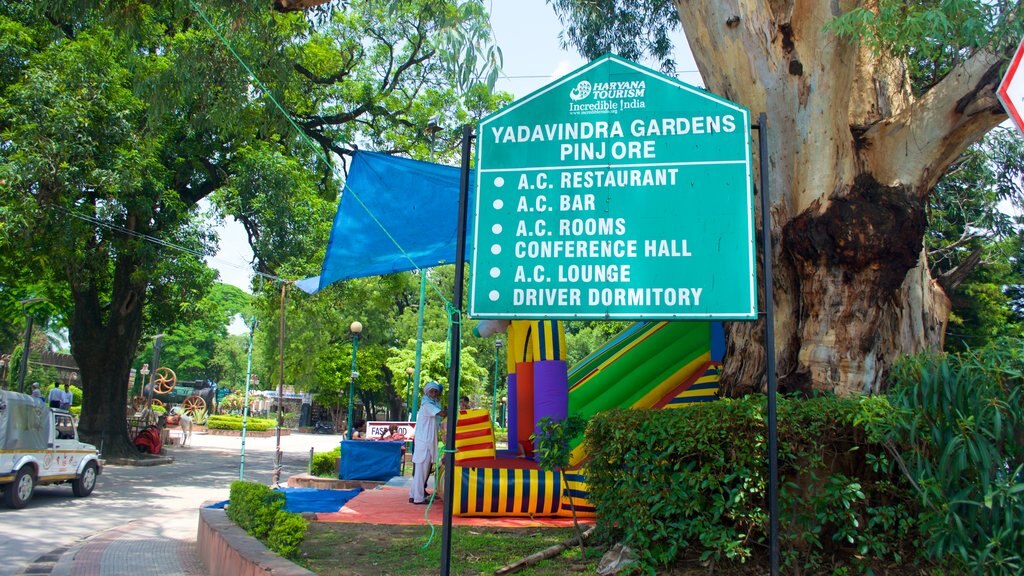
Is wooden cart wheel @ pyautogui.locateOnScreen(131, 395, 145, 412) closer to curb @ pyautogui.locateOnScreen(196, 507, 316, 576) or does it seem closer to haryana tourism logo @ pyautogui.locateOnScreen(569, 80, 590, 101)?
curb @ pyautogui.locateOnScreen(196, 507, 316, 576)

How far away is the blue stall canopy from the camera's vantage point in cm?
958

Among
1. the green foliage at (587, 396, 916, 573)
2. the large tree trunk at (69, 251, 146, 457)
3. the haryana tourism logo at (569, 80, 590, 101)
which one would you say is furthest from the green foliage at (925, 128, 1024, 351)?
the large tree trunk at (69, 251, 146, 457)

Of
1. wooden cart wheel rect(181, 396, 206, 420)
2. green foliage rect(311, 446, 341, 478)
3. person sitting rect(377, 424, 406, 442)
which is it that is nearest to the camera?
green foliage rect(311, 446, 341, 478)

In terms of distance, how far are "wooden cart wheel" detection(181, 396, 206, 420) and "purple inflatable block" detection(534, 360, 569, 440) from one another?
33.2 m

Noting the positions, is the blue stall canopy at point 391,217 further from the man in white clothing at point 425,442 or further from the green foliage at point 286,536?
the green foliage at point 286,536

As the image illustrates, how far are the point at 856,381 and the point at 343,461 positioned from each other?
9.88 m

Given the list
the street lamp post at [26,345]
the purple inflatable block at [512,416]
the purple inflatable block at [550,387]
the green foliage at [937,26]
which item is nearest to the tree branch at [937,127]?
the green foliage at [937,26]

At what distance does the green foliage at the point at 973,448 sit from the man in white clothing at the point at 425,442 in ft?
22.1

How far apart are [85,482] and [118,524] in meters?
3.20

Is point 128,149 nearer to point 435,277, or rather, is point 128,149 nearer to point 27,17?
point 27,17

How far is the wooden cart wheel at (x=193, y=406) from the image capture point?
39.8 metres

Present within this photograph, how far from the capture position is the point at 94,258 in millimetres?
16953

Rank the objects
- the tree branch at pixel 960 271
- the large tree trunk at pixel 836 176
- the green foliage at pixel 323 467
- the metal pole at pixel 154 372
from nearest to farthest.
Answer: the large tree trunk at pixel 836 176 → the green foliage at pixel 323 467 → the tree branch at pixel 960 271 → the metal pole at pixel 154 372

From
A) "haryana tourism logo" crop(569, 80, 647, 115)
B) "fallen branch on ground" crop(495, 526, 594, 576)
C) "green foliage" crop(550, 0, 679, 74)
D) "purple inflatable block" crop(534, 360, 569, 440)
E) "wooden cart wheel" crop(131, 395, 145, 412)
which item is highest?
"green foliage" crop(550, 0, 679, 74)
